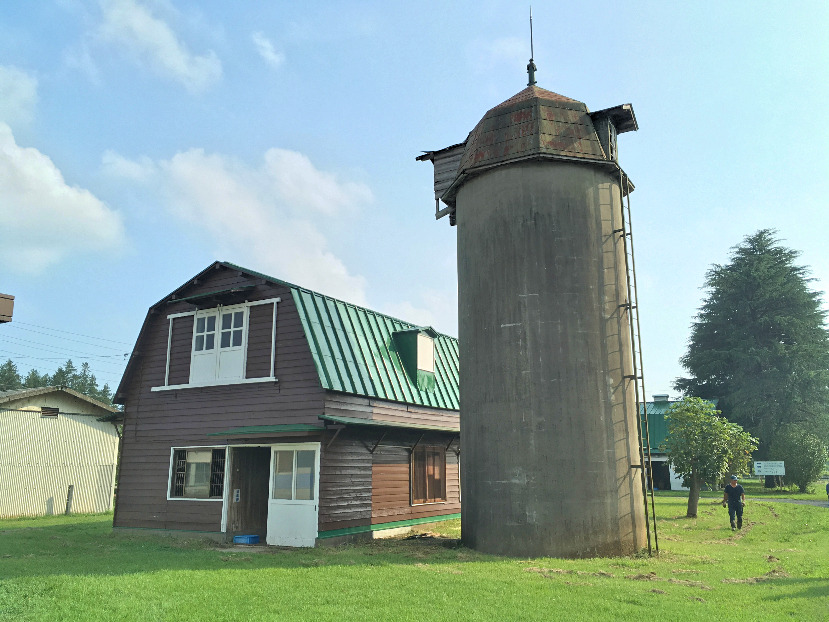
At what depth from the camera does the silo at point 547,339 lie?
13.1 m

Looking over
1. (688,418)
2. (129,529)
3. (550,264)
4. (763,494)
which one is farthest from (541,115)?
(763,494)

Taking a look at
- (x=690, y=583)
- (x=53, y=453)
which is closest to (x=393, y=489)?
(x=690, y=583)

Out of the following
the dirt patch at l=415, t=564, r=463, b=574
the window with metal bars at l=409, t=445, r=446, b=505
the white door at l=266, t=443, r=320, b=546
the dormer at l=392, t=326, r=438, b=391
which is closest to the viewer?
the dirt patch at l=415, t=564, r=463, b=574

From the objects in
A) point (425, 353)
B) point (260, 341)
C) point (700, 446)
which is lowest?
point (700, 446)

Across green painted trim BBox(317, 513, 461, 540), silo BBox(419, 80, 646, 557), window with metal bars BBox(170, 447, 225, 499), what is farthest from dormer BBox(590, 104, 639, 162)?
window with metal bars BBox(170, 447, 225, 499)

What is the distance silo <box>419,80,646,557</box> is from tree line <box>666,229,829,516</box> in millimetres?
27254

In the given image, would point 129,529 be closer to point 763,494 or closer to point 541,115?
point 541,115

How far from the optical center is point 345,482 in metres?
16.0

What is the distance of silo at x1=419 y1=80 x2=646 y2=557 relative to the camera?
1306cm

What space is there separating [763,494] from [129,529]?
31628mm

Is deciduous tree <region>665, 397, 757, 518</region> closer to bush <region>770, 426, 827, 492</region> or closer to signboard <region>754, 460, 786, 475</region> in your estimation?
signboard <region>754, 460, 786, 475</region>

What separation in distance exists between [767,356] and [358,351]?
3995 cm

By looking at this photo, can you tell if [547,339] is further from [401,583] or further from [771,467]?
[771,467]

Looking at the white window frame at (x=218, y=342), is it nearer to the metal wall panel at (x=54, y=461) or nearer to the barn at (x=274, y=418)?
the barn at (x=274, y=418)
